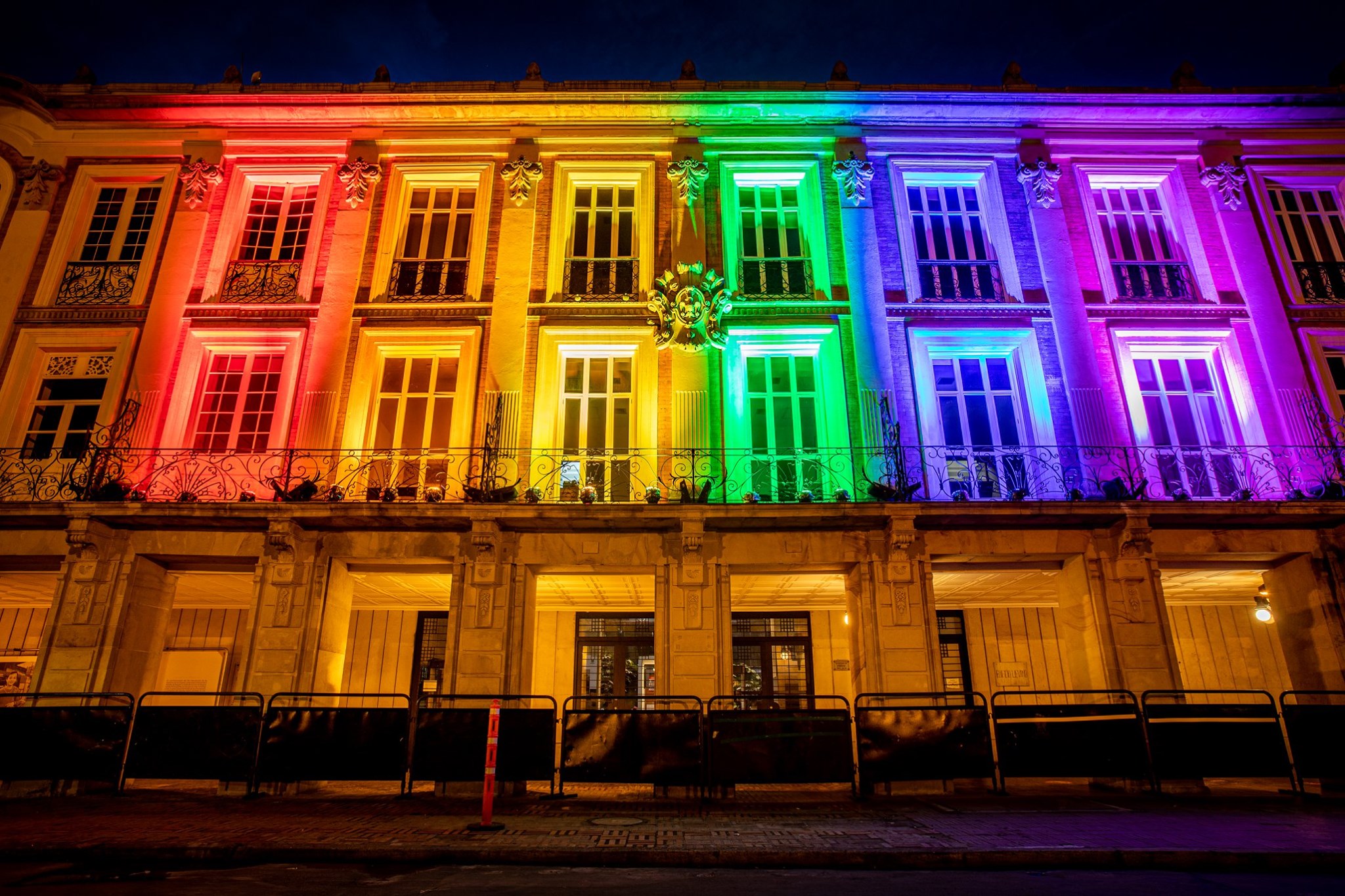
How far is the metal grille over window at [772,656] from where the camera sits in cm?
1603

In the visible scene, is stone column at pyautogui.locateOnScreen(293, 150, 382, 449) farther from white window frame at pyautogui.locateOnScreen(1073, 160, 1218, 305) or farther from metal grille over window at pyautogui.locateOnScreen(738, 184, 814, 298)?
white window frame at pyautogui.locateOnScreen(1073, 160, 1218, 305)

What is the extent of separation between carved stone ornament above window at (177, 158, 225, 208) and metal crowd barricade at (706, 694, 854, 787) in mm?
14273

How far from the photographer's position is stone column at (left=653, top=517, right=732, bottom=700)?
1205 centimetres

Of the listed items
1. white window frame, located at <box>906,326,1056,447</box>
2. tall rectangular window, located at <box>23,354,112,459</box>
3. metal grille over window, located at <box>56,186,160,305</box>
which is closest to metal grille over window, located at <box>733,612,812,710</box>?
white window frame, located at <box>906,326,1056,447</box>

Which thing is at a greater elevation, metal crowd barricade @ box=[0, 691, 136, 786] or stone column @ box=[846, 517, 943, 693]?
stone column @ box=[846, 517, 943, 693]

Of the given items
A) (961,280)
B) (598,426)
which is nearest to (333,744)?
(598,426)

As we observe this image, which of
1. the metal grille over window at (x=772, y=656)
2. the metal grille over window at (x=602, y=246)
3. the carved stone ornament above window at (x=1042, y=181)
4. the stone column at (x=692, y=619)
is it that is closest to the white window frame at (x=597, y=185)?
the metal grille over window at (x=602, y=246)

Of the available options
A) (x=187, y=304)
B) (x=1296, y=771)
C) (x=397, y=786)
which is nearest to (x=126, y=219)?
(x=187, y=304)

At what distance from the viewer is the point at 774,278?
15227mm

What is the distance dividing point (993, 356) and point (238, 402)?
14285 mm

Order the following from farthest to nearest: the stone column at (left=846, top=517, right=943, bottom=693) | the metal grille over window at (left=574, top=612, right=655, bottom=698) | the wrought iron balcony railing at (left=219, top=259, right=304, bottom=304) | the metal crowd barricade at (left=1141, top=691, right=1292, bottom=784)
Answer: the metal grille over window at (left=574, top=612, right=655, bottom=698), the wrought iron balcony railing at (left=219, top=259, right=304, bottom=304), the stone column at (left=846, top=517, right=943, bottom=693), the metal crowd barricade at (left=1141, top=691, right=1292, bottom=784)

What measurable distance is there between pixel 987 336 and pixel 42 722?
53.0 feet

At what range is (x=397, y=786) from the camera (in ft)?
41.4

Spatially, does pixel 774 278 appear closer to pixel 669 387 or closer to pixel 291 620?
pixel 669 387
